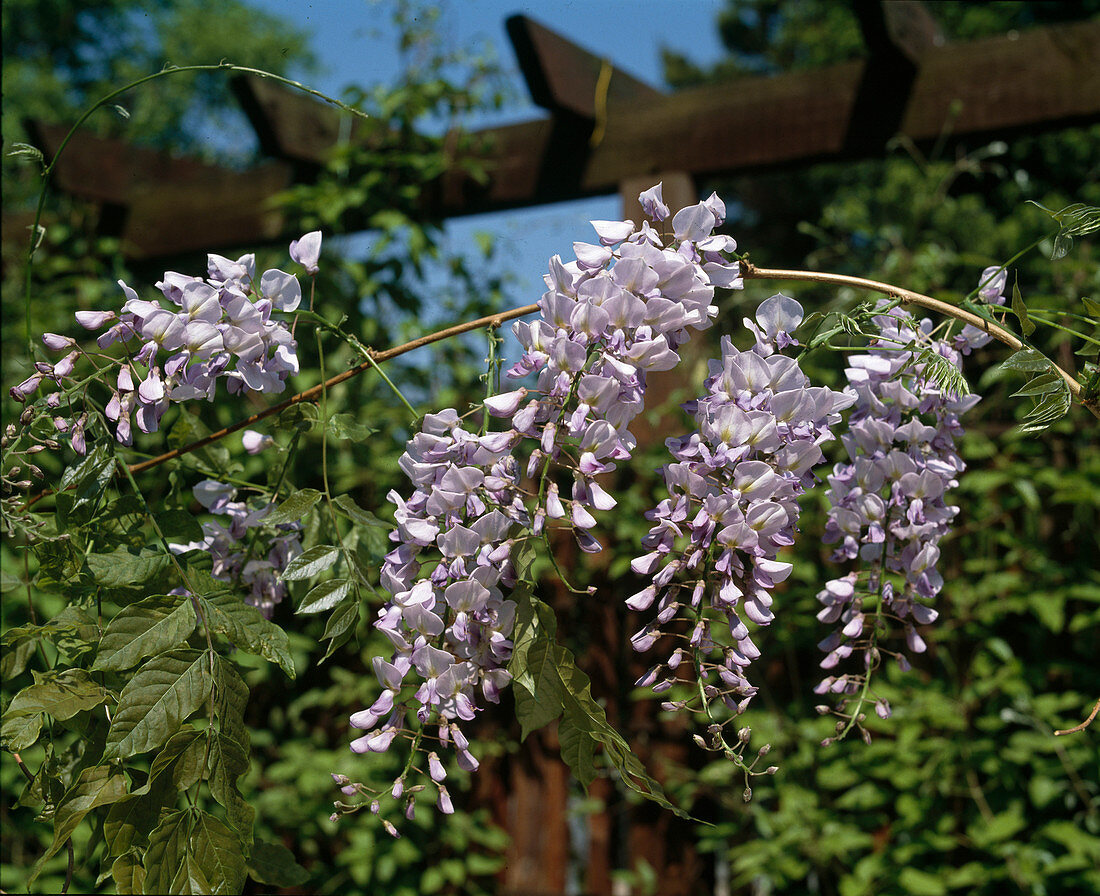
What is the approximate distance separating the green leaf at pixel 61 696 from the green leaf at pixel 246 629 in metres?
0.13

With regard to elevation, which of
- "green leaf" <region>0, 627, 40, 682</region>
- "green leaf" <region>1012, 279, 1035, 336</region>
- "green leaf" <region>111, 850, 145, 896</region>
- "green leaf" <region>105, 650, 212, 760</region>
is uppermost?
"green leaf" <region>1012, 279, 1035, 336</region>

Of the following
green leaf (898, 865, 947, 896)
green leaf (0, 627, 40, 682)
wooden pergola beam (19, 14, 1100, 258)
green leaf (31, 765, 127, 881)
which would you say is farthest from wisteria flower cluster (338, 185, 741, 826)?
wooden pergola beam (19, 14, 1100, 258)

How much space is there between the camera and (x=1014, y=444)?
7.07 ft

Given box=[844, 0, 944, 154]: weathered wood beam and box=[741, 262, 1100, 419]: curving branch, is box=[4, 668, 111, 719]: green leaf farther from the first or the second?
box=[844, 0, 944, 154]: weathered wood beam

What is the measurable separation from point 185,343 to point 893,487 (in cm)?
75

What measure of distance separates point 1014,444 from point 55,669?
6.66 ft

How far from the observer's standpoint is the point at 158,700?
801 mm

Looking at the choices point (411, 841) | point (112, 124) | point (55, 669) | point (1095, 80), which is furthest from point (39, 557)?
point (112, 124)

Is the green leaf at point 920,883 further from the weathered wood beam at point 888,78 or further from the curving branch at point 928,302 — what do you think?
the weathered wood beam at point 888,78

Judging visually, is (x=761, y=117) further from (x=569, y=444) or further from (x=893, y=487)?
(x=569, y=444)

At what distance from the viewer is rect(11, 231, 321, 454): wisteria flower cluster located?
882 millimetres

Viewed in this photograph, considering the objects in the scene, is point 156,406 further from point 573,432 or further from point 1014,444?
point 1014,444

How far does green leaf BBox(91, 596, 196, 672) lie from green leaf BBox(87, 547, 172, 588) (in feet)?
0.15

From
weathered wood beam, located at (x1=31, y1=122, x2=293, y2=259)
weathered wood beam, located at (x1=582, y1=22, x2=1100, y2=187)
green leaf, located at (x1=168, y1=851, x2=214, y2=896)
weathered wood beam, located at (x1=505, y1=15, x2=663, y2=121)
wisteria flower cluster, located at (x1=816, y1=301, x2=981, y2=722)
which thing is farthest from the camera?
weathered wood beam, located at (x1=31, y1=122, x2=293, y2=259)
